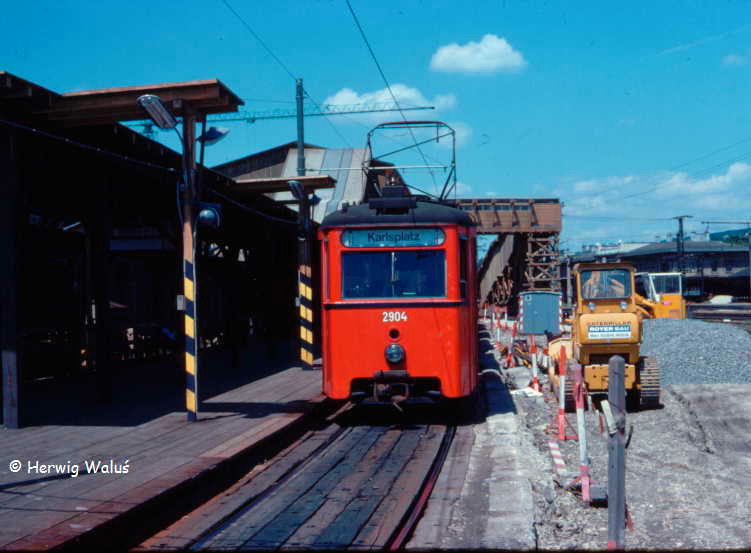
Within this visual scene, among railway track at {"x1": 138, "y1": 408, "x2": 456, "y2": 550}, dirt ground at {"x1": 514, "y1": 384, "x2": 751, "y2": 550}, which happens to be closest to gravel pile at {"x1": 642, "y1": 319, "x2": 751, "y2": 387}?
dirt ground at {"x1": 514, "y1": 384, "x2": 751, "y2": 550}

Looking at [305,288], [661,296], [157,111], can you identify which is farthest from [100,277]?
[661,296]

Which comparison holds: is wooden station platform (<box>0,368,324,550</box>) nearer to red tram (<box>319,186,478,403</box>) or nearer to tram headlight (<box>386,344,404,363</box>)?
red tram (<box>319,186,478,403</box>)

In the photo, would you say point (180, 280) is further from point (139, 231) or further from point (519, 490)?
point (519, 490)

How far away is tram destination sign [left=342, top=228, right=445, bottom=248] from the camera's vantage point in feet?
34.7

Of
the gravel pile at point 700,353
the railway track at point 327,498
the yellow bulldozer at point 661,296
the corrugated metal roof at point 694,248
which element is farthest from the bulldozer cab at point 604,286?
the corrugated metal roof at point 694,248

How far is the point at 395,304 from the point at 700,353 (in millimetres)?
9641

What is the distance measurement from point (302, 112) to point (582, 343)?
11705mm

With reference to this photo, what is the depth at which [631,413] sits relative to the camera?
12.9 metres

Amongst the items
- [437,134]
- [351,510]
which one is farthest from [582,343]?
[351,510]

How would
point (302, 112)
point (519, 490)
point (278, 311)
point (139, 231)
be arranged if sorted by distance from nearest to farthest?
point (519, 490)
point (302, 112)
point (139, 231)
point (278, 311)

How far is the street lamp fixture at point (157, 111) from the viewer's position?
31.7 ft

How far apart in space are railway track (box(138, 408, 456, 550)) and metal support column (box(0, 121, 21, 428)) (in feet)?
11.4

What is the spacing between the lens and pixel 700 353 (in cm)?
1705

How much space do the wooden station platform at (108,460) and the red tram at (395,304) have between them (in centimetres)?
129
